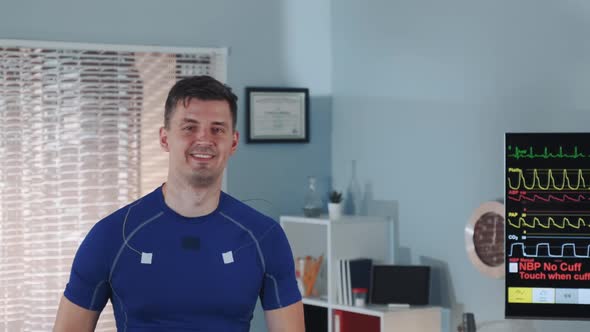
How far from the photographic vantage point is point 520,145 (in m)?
3.26

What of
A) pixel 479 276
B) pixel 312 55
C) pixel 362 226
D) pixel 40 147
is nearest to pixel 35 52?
pixel 40 147

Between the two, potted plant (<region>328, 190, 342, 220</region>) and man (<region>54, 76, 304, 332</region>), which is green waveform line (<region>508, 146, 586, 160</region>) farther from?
man (<region>54, 76, 304, 332</region>)

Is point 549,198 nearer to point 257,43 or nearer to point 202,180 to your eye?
point 202,180

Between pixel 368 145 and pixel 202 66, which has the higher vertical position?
pixel 202 66

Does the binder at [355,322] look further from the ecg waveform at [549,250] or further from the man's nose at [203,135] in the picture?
the man's nose at [203,135]

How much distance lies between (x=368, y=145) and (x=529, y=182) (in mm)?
1358

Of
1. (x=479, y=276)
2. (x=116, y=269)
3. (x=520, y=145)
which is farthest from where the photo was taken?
(x=479, y=276)

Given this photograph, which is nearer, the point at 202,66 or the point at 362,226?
the point at 362,226

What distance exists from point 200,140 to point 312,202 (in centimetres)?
264

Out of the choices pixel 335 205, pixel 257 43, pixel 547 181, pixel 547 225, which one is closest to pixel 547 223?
pixel 547 225

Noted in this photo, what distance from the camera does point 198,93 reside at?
202cm

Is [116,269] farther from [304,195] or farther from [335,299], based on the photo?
[304,195]

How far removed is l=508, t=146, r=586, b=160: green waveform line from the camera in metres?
3.19

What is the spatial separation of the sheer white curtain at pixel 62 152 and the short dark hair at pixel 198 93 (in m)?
2.45
